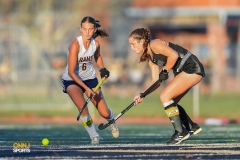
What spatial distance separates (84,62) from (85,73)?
204 mm

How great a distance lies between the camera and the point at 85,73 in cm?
1208

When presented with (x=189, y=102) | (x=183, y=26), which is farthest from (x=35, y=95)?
(x=183, y=26)

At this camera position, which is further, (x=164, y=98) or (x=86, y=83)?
(x=86, y=83)

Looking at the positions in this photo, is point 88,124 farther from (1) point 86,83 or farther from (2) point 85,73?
(2) point 85,73

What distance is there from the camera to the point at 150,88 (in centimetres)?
1118

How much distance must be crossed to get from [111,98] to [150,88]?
22.4 meters

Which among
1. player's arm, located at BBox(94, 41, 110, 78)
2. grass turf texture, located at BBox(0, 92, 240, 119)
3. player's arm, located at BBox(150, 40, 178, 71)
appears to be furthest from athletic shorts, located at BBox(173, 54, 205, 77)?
grass turf texture, located at BBox(0, 92, 240, 119)

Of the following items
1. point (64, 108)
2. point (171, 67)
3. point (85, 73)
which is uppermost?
point (64, 108)

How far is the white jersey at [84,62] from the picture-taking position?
1181 cm

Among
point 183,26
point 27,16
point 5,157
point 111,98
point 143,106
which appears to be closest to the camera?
point 5,157

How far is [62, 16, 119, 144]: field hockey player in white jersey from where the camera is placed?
11.7m

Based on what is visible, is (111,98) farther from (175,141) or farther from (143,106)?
(175,141)

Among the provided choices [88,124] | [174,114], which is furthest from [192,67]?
[88,124]

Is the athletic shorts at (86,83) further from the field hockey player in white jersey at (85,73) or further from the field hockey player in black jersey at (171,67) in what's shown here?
the field hockey player in black jersey at (171,67)
